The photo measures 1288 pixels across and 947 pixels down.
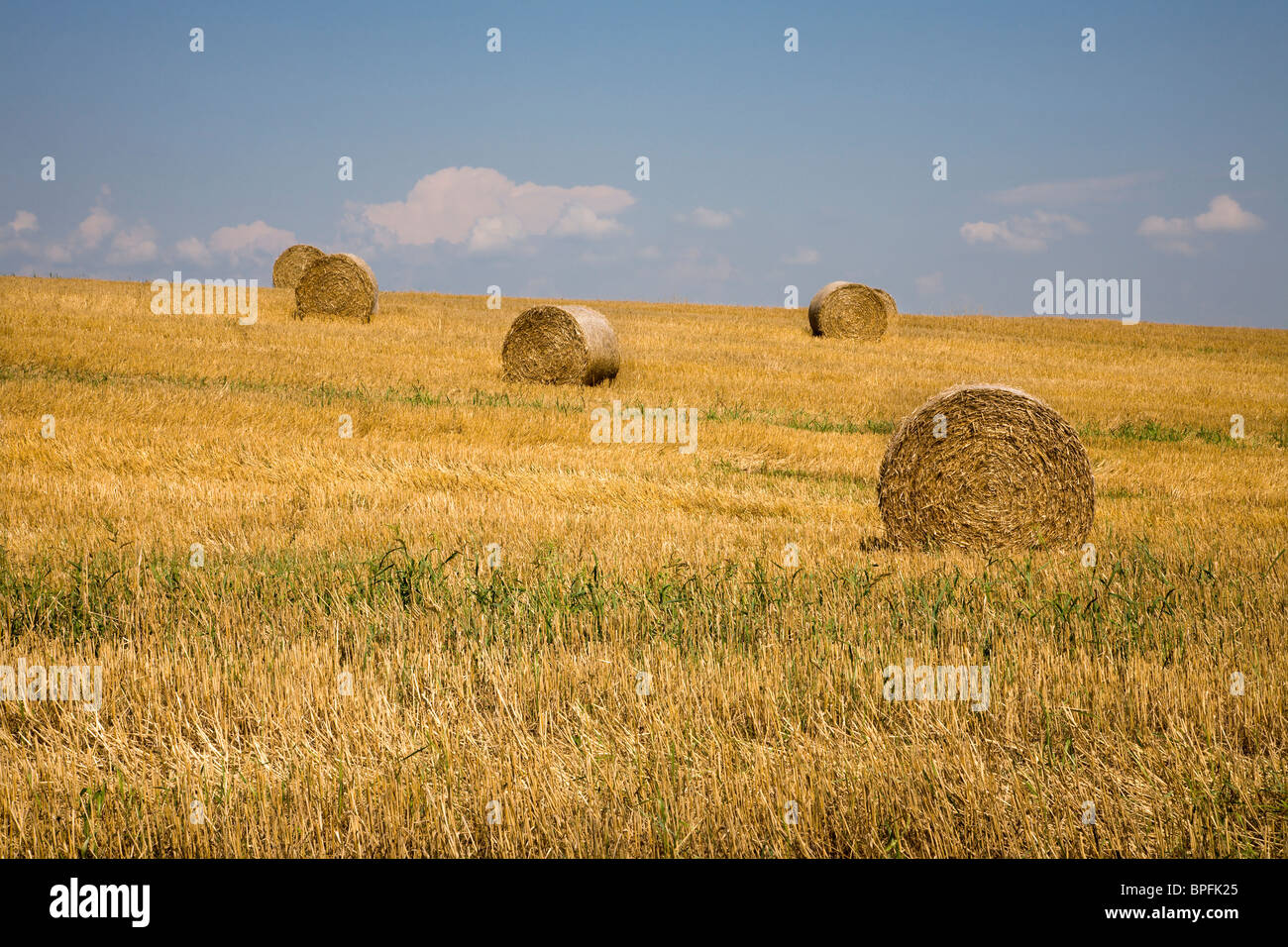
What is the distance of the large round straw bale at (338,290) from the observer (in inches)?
1120

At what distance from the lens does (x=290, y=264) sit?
3853cm

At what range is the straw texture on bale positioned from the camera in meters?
38.3

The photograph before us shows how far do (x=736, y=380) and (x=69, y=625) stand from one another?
17429 millimetres

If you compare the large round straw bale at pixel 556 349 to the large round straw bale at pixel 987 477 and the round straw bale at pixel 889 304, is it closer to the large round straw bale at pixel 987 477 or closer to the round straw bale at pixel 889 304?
the large round straw bale at pixel 987 477

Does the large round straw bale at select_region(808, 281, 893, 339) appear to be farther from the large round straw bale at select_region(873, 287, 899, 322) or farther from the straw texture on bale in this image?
the straw texture on bale

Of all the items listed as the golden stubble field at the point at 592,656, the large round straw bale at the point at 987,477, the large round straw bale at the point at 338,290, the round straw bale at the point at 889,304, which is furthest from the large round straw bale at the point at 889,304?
the large round straw bale at the point at 987,477

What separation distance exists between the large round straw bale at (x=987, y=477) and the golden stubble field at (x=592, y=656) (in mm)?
464

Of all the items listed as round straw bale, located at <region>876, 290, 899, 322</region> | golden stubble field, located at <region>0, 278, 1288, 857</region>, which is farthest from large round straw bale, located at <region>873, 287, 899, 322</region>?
golden stubble field, located at <region>0, 278, 1288, 857</region>

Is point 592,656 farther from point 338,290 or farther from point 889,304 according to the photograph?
point 889,304

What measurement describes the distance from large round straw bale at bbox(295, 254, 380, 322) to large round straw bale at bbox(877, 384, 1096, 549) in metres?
21.8

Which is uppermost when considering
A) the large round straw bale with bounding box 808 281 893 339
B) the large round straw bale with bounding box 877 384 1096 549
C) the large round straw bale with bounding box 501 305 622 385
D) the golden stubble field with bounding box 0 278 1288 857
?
the large round straw bale with bounding box 808 281 893 339

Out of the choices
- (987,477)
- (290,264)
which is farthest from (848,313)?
(987,477)

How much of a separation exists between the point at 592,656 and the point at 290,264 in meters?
37.3

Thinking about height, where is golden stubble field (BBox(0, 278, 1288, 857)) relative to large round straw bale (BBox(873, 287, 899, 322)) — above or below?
below
